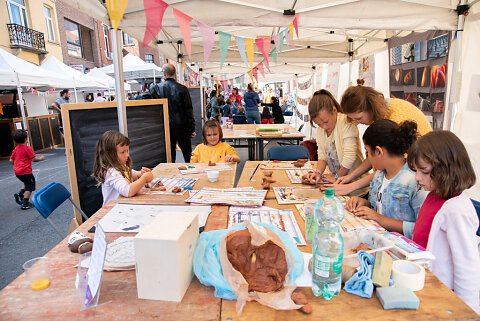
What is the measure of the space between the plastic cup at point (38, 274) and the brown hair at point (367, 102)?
7.14ft

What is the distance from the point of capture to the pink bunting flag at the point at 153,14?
2.56 metres

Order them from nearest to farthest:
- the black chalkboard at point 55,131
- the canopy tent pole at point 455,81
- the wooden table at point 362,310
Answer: the wooden table at point 362,310 < the canopy tent pole at point 455,81 < the black chalkboard at point 55,131

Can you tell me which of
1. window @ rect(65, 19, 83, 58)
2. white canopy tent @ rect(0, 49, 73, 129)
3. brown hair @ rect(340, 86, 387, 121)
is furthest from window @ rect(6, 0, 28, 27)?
brown hair @ rect(340, 86, 387, 121)

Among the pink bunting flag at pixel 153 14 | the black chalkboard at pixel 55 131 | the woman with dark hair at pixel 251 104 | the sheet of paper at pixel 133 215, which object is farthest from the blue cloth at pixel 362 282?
the black chalkboard at pixel 55 131

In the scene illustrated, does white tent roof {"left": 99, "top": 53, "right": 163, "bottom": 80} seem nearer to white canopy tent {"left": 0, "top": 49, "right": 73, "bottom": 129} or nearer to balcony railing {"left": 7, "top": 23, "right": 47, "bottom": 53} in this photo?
white canopy tent {"left": 0, "top": 49, "right": 73, "bottom": 129}

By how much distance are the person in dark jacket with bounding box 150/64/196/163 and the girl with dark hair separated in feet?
11.2

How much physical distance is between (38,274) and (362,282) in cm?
116

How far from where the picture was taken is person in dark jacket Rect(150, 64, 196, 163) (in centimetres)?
476

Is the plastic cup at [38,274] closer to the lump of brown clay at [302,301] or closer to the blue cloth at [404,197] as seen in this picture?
the lump of brown clay at [302,301]

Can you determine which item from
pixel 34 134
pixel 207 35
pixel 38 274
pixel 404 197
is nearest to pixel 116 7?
pixel 207 35

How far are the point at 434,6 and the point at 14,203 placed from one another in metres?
6.26

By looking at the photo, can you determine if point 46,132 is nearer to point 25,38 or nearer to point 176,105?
point 25,38

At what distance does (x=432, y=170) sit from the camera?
52.4 inches

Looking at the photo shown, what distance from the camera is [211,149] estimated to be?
354 cm
